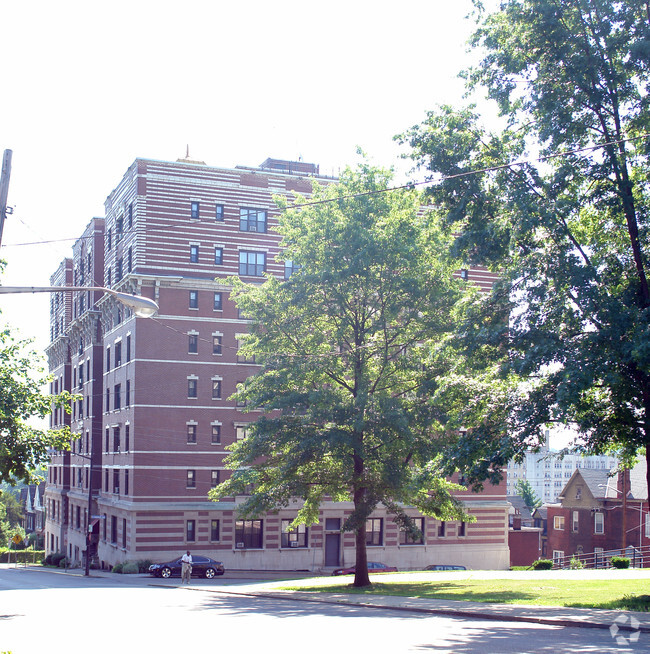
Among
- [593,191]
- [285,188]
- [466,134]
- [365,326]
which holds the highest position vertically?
[285,188]

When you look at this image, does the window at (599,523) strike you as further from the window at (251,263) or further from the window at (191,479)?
the window at (251,263)

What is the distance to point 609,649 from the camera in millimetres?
12883

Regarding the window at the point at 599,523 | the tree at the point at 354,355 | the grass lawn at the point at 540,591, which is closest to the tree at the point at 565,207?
the grass lawn at the point at 540,591

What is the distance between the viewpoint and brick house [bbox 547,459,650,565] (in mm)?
67375

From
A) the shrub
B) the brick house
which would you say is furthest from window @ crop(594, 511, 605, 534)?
the shrub

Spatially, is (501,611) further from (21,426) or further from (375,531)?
(375,531)

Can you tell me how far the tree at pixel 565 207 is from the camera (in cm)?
1861

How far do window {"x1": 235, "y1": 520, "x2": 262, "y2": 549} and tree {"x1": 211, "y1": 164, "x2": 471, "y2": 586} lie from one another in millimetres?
23665

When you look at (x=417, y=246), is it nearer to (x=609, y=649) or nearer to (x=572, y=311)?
(x=572, y=311)

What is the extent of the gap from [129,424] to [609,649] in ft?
155

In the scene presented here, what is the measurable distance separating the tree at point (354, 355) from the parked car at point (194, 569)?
17.8m

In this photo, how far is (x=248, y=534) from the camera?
183 ft

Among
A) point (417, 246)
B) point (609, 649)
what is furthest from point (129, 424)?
point (609, 649)

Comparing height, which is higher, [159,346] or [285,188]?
[285,188]
